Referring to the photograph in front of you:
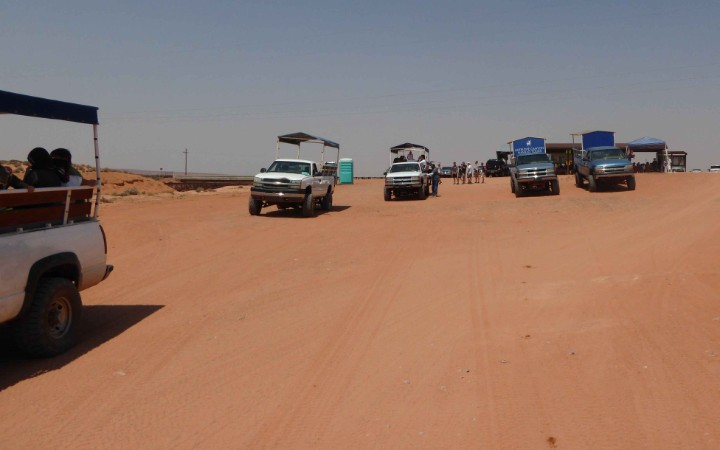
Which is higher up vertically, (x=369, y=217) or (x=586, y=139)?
(x=586, y=139)

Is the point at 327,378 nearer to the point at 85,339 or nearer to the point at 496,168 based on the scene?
the point at 85,339

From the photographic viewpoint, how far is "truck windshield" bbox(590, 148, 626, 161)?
2831 cm

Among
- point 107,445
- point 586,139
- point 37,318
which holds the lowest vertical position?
point 107,445

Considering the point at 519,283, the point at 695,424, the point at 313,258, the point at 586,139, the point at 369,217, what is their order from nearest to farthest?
1. the point at 695,424
2. the point at 519,283
3. the point at 313,258
4. the point at 369,217
5. the point at 586,139

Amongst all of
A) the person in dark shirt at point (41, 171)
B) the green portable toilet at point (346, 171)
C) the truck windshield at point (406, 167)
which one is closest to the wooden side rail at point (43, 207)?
the person in dark shirt at point (41, 171)

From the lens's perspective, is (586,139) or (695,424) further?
(586,139)

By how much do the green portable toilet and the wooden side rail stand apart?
39.4 metres

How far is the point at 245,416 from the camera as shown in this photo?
5035 millimetres

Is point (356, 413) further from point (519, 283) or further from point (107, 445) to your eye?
point (519, 283)

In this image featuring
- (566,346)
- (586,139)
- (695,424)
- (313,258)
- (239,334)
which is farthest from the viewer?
(586,139)

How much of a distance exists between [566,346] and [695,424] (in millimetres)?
1855

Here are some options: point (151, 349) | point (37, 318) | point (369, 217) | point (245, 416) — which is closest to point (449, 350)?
point (245, 416)

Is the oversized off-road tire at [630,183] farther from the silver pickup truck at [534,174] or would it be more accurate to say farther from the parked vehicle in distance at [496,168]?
the parked vehicle in distance at [496,168]

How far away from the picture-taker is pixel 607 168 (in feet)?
90.0
